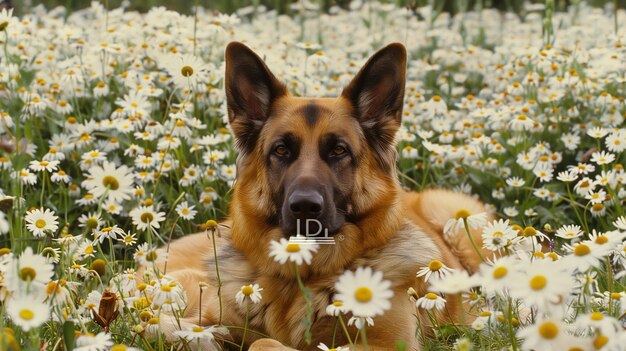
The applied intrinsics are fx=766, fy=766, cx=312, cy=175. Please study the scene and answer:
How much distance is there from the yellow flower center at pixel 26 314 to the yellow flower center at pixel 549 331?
133cm

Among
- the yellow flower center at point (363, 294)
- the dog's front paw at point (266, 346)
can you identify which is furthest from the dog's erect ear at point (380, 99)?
the yellow flower center at point (363, 294)

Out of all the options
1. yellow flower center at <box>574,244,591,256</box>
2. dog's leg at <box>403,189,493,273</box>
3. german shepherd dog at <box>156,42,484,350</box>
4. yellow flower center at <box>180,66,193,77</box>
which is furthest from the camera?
dog's leg at <box>403,189,493,273</box>

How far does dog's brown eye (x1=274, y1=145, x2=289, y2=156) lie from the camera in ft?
12.9

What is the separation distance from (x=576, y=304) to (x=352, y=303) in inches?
58.7

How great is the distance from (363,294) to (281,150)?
2.00 metres

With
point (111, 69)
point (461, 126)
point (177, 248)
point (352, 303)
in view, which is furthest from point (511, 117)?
point (352, 303)

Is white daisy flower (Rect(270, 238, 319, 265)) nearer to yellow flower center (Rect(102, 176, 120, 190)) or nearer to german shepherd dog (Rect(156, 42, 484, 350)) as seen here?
yellow flower center (Rect(102, 176, 120, 190))

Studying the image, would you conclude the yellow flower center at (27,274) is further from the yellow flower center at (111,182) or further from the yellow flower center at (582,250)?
the yellow flower center at (582,250)

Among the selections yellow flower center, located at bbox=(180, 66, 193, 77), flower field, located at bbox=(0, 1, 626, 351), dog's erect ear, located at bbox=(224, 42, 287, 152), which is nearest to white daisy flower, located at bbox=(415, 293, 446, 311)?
flower field, located at bbox=(0, 1, 626, 351)

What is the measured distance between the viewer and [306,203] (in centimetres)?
353

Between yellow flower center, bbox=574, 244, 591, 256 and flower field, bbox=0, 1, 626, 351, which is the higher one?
yellow flower center, bbox=574, 244, 591, 256

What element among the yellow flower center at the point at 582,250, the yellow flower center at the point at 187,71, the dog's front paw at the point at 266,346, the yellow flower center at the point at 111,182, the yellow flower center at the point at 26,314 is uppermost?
the yellow flower center at the point at 187,71

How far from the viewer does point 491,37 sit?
1043 centimetres

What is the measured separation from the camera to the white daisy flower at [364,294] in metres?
2.01
